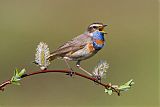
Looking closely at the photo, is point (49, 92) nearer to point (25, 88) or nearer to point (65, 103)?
point (25, 88)

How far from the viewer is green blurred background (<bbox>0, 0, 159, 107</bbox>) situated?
12.4m

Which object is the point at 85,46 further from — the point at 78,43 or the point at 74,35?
the point at 74,35

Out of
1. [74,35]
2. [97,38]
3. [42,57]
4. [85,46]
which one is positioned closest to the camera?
[42,57]

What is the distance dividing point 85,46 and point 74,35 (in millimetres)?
11336

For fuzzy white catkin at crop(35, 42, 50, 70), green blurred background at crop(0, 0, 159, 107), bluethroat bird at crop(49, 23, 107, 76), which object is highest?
green blurred background at crop(0, 0, 159, 107)

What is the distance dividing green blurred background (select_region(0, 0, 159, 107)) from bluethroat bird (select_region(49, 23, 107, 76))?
436cm

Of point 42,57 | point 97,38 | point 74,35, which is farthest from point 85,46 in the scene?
point 74,35

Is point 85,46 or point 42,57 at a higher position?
point 85,46

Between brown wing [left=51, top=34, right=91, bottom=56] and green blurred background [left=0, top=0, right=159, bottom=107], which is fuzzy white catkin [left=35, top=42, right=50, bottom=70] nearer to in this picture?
brown wing [left=51, top=34, right=91, bottom=56]

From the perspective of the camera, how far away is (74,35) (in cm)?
1719

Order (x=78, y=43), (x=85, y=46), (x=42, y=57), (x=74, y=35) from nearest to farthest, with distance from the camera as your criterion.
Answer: (x=42, y=57) → (x=85, y=46) → (x=78, y=43) → (x=74, y=35)

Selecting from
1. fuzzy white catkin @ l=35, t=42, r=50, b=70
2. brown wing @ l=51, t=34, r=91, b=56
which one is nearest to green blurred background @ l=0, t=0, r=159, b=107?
brown wing @ l=51, t=34, r=91, b=56

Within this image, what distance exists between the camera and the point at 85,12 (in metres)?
21.9

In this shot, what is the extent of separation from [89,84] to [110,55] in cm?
272
